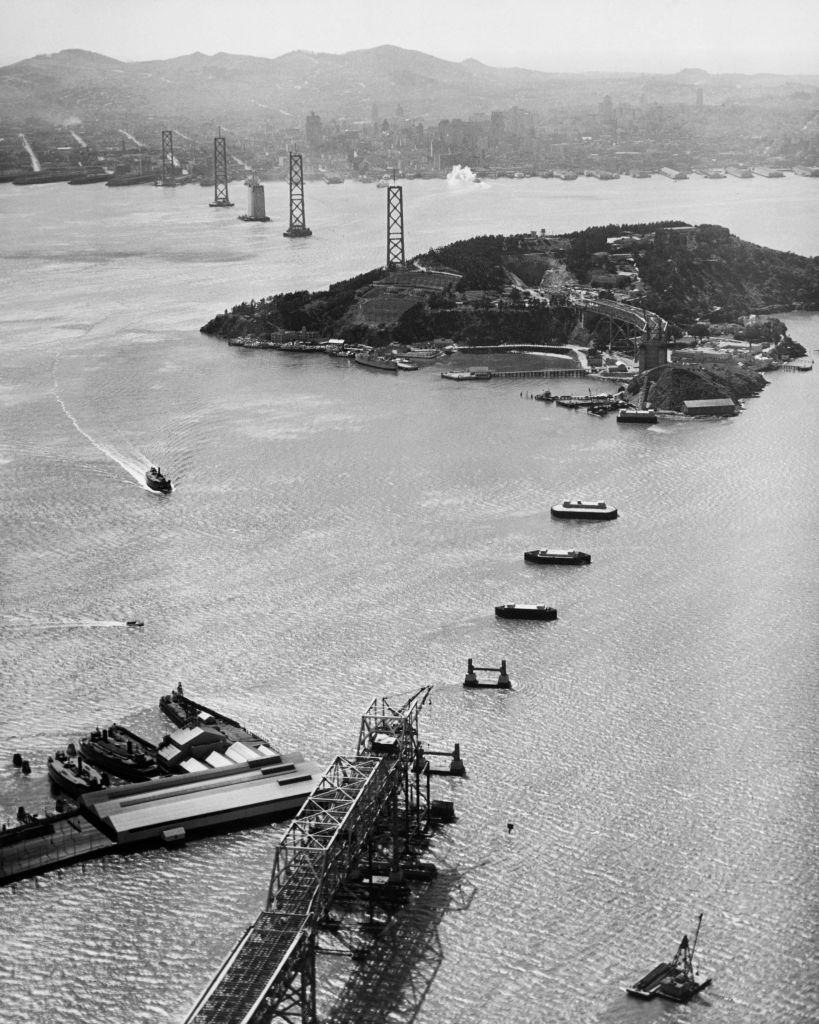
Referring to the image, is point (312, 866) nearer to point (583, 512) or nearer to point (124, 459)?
point (583, 512)

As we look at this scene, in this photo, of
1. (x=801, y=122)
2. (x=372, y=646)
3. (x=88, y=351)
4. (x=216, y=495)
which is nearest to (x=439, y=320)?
(x=88, y=351)

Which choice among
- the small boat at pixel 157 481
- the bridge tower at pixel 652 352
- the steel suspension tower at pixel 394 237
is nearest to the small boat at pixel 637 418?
the bridge tower at pixel 652 352

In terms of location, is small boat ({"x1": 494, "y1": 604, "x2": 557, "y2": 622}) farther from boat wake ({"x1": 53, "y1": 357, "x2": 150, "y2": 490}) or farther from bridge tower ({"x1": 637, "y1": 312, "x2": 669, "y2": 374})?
bridge tower ({"x1": 637, "y1": 312, "x2": 669, "y2": 374})

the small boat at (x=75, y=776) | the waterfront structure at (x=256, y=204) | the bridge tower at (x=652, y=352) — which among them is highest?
the waterfront structure at (x=256, y=204)

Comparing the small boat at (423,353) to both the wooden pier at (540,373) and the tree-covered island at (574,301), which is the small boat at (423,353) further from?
the wooden pier at (540,373)

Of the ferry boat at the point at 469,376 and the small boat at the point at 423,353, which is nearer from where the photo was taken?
the ferry boat at the point at 469,376

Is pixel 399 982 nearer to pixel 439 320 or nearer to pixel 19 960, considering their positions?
pixel 19 960
